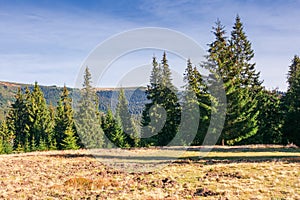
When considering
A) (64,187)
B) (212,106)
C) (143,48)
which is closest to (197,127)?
(212,106)

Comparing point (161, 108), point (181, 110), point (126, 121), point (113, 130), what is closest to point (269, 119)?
point (181, 110)

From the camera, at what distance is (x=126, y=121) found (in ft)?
220

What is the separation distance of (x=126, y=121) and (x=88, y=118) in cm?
866

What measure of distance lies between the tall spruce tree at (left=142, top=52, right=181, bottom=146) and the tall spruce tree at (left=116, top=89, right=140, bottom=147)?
858cm

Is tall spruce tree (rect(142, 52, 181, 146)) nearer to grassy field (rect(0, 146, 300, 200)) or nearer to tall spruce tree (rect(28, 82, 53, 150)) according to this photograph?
tall spruce tree (rect(28, 82, 53, 150))

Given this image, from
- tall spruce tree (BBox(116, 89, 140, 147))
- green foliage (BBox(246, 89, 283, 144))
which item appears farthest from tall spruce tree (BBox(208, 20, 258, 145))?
tall spruce tree (BBox(116, 89, 140, 147))

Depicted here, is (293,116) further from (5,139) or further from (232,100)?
(5,139)

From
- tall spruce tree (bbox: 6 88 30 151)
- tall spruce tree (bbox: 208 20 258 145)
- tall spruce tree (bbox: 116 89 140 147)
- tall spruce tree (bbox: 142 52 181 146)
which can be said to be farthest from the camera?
tall spruce tree (bbox: 6 88 30 151)

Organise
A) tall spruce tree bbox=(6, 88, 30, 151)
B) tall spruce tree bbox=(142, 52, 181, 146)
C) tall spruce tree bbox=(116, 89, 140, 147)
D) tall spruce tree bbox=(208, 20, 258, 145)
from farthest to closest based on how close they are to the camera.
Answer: tall spruce tree bbox=(6, 88, 30, 151) < tall spruce tree bbox=(116, 89, 140, 147) < tall spruce tree bbox=(142, 52, 181, 146) < tall spruce tree bbox=(208, 20, 258, 145)

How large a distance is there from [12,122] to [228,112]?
57.7m

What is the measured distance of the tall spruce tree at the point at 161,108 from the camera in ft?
183

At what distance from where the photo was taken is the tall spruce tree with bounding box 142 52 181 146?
183 ft

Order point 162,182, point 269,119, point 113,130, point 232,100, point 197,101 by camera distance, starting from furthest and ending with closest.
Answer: point 113,130
point 269,119
point 197,101
point 232,100
point 162,182

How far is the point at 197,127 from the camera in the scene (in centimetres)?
5006
